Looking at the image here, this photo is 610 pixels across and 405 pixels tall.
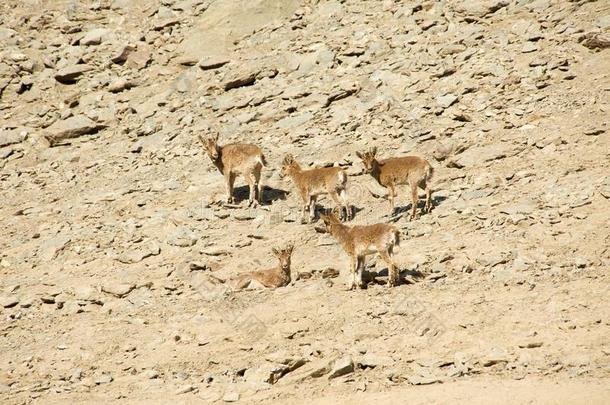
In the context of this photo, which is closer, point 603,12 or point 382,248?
point 382,248

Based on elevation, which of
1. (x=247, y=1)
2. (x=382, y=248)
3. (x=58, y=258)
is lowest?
(x=58, y=258)

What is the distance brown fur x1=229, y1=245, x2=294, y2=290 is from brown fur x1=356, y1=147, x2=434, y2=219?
298cm

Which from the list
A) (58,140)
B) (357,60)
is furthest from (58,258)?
(357,60)

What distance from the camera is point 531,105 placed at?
18.7 metres

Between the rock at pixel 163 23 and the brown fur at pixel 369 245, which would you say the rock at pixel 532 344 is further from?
the rock at pixel 163 23

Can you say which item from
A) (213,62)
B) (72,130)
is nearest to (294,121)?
(213,62)

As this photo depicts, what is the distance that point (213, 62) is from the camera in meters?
24.7

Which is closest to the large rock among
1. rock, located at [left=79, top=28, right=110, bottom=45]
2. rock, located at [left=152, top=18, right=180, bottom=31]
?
rock, located at [left=79, top=28, right=110, bottom=45]

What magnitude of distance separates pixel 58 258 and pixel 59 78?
33.5ft

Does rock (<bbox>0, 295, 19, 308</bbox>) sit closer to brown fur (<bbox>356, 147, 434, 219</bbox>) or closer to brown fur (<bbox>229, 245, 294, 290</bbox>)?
brown fur (<bbox>229, 245, 294, 290</bbox>)

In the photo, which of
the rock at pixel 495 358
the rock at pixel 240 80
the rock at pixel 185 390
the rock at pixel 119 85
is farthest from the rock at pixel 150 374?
the rock at pixel 119 85

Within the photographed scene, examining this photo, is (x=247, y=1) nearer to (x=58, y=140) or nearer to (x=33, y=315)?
(x=58, y=140)

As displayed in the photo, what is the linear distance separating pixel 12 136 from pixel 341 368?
1615 cm

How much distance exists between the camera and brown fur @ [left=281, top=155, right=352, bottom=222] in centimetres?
1666
